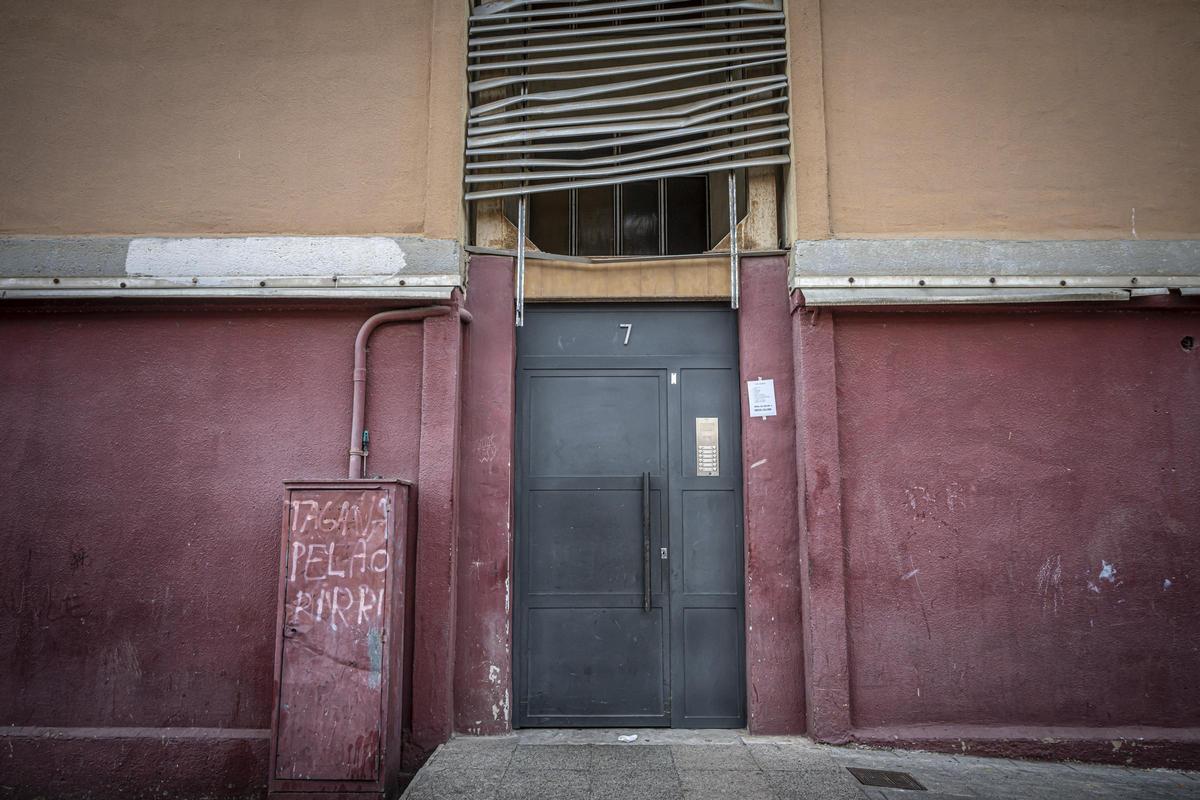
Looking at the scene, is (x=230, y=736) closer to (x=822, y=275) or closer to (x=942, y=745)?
(x=942, y=745)

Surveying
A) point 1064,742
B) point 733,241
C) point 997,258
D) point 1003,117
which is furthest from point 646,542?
point 1003,117

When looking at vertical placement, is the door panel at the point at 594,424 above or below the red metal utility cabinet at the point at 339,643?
above

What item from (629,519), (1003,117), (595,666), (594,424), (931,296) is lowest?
(595,666)

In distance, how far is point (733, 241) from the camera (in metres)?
5.29

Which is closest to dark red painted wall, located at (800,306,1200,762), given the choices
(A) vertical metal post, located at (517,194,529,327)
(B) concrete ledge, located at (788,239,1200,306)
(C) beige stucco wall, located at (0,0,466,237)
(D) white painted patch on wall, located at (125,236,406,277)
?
(B) concrete ledge, located at (788,239,1200,306)

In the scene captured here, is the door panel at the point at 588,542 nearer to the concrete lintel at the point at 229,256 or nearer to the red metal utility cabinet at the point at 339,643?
the red metal utility cabinet at the point at 339,643

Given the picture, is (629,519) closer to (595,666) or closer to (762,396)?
(595,666)

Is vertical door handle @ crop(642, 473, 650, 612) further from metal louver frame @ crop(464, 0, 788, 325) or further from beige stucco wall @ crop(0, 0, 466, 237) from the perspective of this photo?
beige stucco wall @ crop(0, 0, 466, 237)

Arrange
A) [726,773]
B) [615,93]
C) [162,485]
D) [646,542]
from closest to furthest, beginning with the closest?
[726,773] < [162,485] < [646,542] < [615,93]

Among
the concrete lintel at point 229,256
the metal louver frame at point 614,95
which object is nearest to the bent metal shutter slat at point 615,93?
the metal louver frame at point 614,95

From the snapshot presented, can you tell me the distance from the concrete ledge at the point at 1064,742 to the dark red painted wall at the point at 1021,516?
46mm

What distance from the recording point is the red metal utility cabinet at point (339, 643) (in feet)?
13.8

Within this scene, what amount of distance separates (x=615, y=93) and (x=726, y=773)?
4729 mm

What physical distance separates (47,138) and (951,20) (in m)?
6.51
